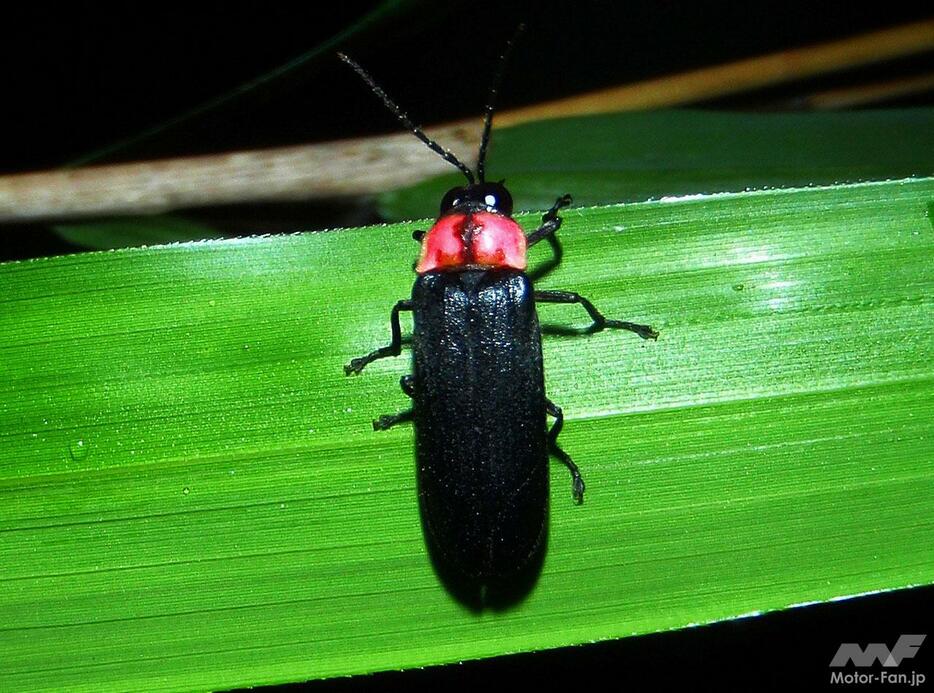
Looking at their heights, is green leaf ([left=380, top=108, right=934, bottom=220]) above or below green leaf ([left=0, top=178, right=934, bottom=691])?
above

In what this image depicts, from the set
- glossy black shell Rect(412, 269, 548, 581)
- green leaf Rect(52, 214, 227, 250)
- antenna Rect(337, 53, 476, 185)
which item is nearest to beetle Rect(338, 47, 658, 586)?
glossy black shell Rect(412, 269, 548, 581)

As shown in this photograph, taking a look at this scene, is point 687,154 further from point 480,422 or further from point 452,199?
point 480,422

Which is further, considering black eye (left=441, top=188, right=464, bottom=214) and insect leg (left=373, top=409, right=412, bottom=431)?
black eye (left=441, top=188, right=464, bottom=214)

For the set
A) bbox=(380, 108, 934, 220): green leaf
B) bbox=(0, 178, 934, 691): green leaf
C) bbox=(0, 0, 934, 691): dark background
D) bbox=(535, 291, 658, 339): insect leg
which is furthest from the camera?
bbox=(0, 0, 934, 691): dark background

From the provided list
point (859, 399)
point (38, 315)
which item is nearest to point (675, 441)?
point (859, 399)

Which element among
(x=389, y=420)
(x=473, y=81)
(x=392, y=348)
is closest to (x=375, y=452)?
(x=389, y=420)

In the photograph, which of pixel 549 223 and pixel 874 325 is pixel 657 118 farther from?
pixel 874 325

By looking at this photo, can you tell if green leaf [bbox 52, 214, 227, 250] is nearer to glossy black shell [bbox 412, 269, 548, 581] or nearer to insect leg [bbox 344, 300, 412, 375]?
insect leg [bbox 344, 300, 412, 375]

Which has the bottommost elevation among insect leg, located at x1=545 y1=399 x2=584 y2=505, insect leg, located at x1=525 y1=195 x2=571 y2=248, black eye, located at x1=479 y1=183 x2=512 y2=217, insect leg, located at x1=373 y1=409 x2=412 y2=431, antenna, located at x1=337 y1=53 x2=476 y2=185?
insect leg, located at x1=545 y1=399 x2=584 y2=505

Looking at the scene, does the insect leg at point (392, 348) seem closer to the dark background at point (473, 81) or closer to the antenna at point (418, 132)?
the antenna at point (418, 132)
